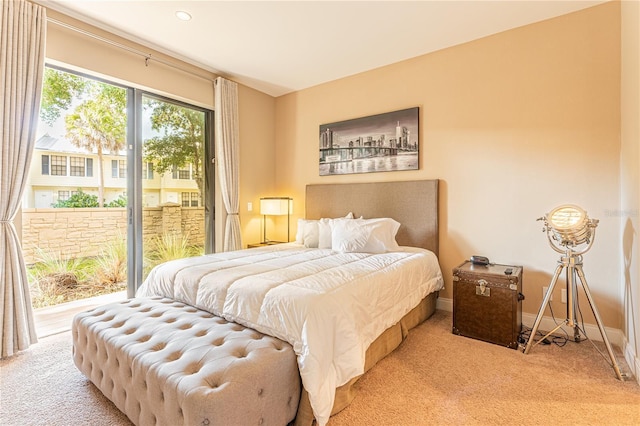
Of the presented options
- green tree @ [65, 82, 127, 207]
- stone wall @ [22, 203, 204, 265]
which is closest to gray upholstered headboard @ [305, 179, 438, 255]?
stone wall @ [22, 203, 204, 265]

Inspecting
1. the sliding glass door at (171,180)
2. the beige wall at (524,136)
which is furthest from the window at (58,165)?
the beige wall at (524,136)

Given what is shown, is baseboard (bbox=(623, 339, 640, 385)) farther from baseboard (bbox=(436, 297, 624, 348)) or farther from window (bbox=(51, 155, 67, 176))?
window (bbox=(51, 155, 67, 176))

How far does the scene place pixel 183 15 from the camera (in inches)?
105

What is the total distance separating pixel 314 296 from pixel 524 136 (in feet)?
8.61

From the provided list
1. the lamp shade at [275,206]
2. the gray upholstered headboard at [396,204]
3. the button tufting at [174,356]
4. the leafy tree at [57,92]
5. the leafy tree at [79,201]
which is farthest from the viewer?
the lamp shade at [275,206]

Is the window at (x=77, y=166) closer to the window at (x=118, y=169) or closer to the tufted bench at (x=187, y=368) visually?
the window at (x=118, y=169)

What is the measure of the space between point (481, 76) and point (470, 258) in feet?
6.14

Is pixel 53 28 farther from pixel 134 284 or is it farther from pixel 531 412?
pixel 531 412

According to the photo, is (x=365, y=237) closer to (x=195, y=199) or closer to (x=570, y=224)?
(x=570, y=224)

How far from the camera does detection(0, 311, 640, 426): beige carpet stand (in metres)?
1.63

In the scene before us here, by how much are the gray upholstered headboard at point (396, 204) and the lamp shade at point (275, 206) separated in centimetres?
48

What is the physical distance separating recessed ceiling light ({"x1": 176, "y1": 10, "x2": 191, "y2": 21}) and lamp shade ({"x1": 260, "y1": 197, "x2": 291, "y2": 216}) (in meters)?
2.32

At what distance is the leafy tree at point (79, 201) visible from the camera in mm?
2857

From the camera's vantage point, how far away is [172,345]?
152 centimetres
